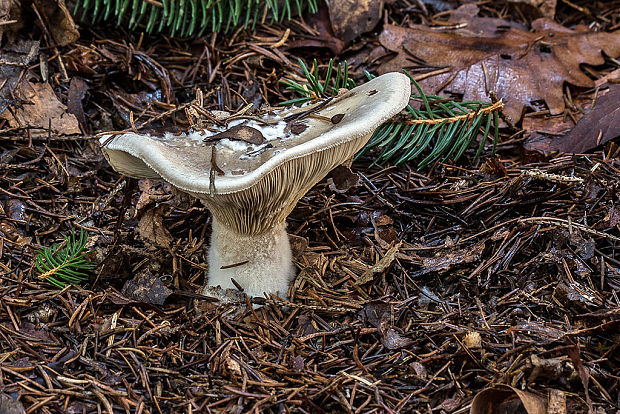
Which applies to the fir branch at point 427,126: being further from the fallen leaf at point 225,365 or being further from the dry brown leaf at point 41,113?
the fallen leaf at point 225,365

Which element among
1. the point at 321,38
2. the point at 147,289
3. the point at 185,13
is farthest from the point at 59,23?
the point at 147,289

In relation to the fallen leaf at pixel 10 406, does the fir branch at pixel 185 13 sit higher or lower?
higher

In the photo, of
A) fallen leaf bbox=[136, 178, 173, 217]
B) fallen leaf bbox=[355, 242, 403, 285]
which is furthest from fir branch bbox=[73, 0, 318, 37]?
fallen leaf bbox=[355, 242, 403, 285]

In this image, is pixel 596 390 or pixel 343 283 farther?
pixel 343 283

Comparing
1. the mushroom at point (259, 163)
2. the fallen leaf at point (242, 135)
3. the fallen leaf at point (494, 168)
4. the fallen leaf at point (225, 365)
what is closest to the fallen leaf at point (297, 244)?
the mushroom at point (259, 163)

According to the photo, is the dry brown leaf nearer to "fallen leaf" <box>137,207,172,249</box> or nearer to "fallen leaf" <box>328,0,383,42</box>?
"fallen leaf" <box>137,207,172,249</box>

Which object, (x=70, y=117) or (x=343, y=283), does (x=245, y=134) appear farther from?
(x=70, y=117)

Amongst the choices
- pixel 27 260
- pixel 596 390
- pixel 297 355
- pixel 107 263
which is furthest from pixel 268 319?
pixel 596 390
